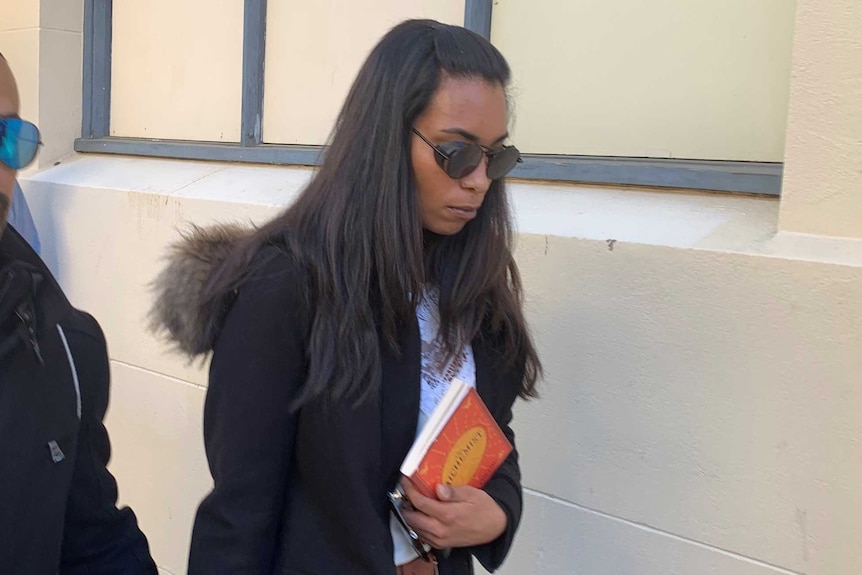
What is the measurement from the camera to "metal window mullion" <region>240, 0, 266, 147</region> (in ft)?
12.5

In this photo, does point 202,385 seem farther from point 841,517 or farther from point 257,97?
point 841,517

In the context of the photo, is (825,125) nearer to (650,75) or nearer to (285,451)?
(650,75)

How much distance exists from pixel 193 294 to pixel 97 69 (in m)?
3.51

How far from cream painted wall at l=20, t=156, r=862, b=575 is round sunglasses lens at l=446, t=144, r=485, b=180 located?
92 centimetres

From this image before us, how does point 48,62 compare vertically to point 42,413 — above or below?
above

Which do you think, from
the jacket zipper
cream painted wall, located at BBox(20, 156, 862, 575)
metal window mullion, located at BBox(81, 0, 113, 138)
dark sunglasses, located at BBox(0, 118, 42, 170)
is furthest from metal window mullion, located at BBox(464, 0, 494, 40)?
metal window mullion, located at BBox(81, 0, 113, 138)

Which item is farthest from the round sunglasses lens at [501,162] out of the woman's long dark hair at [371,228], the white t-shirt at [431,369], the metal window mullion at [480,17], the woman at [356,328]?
the metal window mullion at [480,17]

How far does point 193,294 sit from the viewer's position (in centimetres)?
156

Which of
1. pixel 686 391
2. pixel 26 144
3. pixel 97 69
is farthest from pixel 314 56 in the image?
pixel 26 144

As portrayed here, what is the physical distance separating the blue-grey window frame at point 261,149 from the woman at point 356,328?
0.32m

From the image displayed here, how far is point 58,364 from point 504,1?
2.12m

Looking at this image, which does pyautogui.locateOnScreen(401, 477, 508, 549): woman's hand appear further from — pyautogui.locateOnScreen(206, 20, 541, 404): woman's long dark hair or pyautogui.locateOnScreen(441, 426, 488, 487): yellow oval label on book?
pyautogui.locateOnScreen(206, 20, 541, 404): woman's long dark hair

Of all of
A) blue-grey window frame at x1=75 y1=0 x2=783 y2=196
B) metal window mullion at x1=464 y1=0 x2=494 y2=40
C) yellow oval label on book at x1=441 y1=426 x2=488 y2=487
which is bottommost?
yellow oval label on book at x1=441 y1=426 x2=488 y2=487

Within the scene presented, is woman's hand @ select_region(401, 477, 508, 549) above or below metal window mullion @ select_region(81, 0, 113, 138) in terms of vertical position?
below
